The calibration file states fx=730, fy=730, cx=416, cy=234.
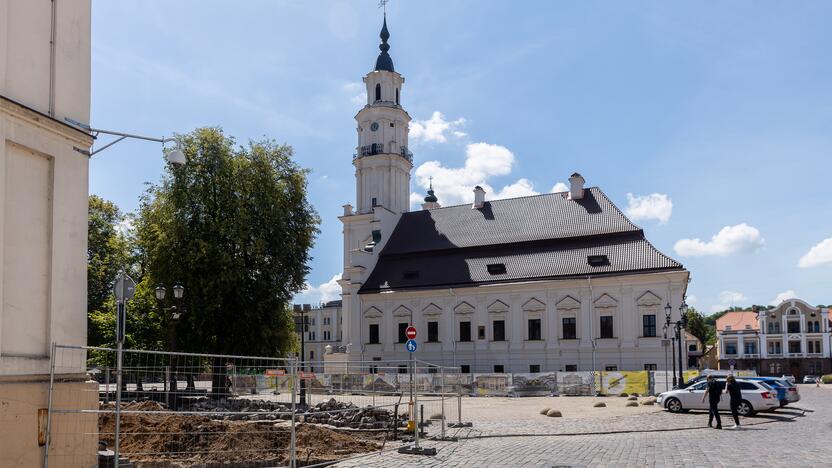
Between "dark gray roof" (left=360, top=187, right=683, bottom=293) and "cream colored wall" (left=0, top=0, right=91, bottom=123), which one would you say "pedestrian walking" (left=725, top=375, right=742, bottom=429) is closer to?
"cream colored wall" (left=0, top=0, right=91, bottom=123)

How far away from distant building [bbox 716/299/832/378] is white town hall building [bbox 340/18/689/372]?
5084 centimetres

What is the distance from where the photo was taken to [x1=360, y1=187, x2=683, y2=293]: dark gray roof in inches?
2178

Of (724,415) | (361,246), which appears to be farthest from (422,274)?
(724,415)

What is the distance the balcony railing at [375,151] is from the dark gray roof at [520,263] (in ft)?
36.3

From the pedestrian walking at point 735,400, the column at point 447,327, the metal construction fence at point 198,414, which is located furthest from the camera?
the column at point 447,327

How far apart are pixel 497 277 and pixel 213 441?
44591 millimetres

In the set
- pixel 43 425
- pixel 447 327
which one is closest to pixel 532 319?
pixel 447 327

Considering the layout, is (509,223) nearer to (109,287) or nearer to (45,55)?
(109,287)

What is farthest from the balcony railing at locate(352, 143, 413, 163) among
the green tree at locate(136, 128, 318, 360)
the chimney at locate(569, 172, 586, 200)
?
the green tree at locate(136, 128, 318, 360)

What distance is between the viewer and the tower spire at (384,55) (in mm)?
72125

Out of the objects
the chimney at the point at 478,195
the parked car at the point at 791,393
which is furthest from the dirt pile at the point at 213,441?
the chimney at the point at 478,195

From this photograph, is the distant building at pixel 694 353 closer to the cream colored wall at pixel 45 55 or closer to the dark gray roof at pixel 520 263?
the dark gray roof at pixel 520 263

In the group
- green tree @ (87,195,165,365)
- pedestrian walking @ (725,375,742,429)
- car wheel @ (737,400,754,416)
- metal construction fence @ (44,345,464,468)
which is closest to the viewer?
metal construction fence @ (44,345,464,468)

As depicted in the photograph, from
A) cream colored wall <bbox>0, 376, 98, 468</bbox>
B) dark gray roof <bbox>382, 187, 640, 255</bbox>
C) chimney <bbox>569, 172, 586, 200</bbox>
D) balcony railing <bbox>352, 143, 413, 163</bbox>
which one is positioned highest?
balcony railing <bbox>352, 143, 413, 163</bbox>
